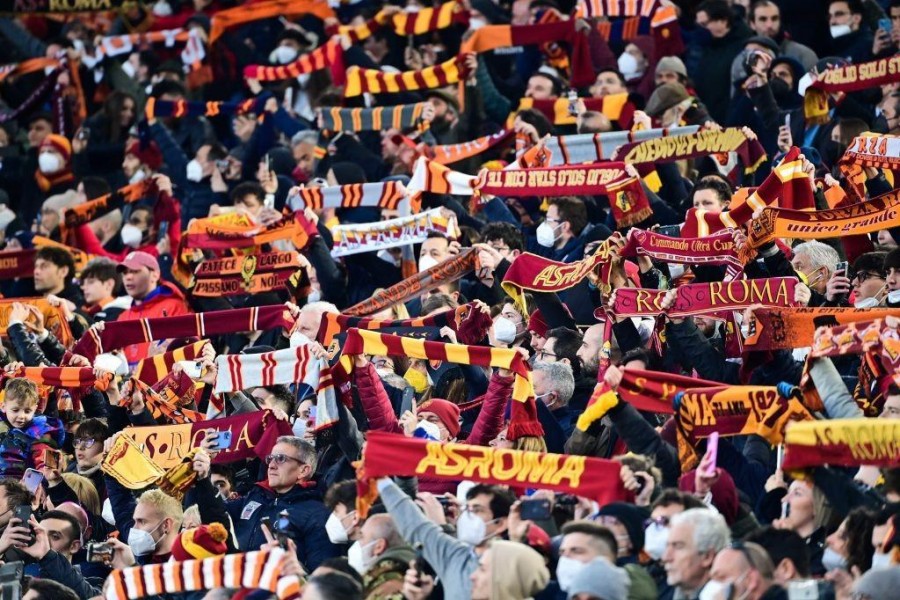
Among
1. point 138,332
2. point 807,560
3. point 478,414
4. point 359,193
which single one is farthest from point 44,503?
point 807,560

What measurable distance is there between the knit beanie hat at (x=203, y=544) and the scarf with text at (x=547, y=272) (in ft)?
8.30

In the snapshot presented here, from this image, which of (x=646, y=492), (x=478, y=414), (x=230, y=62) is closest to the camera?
(x=646, y=492)

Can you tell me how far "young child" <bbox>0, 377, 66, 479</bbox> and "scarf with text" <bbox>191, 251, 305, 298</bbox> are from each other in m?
1.89

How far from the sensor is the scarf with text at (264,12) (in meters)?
18.9

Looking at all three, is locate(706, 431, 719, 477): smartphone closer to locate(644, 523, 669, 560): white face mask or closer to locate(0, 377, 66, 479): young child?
locate(644, 523, 669, 560): white face mask

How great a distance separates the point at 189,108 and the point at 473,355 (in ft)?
24.9

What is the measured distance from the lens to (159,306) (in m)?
14.2

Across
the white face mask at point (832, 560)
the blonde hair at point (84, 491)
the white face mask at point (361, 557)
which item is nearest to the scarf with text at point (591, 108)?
the blonde hair at point (84, 491)

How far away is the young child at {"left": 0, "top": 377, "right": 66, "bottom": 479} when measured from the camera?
12.4 m

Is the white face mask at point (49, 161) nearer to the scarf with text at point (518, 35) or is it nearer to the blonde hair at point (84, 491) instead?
the scarf with text at point (518, 35)

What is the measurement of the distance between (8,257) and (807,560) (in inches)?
350

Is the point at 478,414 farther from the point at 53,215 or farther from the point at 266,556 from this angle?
the point at 53,215

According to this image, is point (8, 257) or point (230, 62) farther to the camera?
point (230, 62)

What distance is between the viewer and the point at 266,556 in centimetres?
920
